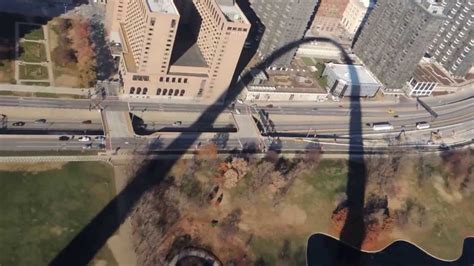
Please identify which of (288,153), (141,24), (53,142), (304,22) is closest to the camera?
(53,142)

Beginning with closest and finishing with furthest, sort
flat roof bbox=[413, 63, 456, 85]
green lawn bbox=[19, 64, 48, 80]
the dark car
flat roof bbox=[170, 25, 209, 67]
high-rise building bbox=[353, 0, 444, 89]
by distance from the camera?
the dark car < green lawn bbox=[19, 64, 48, 80] < flat roof bbox=[170, 25, 209, 67] < high-rise building bbox=[353, 0, 444, 89] < flat roof bbox=[413, 63, 456, 85]

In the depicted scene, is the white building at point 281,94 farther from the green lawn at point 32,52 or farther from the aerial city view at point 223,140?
the green lawn at point 32,52

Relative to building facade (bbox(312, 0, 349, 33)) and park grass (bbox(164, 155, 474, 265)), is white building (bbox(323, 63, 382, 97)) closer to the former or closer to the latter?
building facade (bbox(312, 0, 349, 33))

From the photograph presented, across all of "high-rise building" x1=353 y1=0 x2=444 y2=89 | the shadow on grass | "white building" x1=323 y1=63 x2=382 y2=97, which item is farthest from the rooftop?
"high-rise building" x1=353 y1=0 x2=444 y2=89

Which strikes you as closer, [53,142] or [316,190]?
[53,142]

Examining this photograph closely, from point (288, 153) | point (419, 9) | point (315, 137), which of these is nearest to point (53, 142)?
point (288, 153)

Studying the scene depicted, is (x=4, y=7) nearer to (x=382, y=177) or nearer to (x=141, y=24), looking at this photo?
(x=141, y=24)

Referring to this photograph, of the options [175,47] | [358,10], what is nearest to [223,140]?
[175,47]
